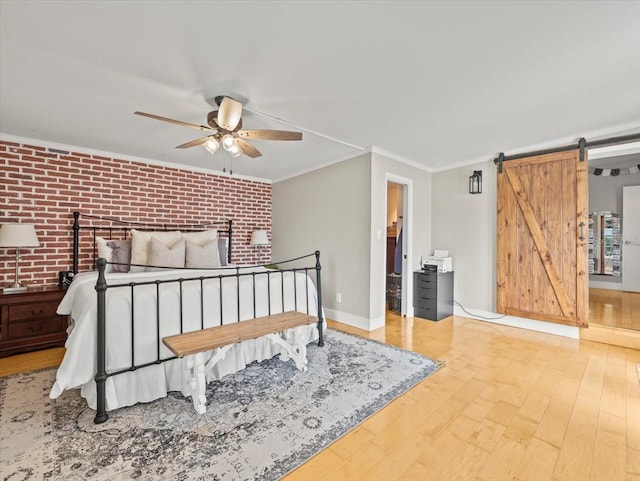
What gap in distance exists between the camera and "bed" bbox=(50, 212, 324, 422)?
190 cm

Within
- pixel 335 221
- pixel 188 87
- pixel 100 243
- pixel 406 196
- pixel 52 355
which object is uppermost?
pixel 188 87

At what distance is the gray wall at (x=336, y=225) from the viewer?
3822 mm

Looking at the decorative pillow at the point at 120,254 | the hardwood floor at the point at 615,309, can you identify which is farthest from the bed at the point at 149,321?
the hardwood floor at the point at 615,309

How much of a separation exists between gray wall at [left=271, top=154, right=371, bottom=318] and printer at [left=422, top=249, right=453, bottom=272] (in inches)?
49.3

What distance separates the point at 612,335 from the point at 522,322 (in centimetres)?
84

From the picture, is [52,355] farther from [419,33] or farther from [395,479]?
[419,33]

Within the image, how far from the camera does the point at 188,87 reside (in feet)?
7.35

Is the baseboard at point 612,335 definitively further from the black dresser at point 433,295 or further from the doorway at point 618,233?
the black dresser at point 433,295

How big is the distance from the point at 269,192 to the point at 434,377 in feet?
13.6

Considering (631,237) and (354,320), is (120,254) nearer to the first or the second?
(354,320)

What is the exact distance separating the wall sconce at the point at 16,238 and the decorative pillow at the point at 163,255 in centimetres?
109

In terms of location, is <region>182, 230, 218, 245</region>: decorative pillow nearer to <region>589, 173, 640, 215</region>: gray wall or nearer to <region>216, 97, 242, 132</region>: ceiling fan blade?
<region>216, 97, 242, 132</region>: ceiling fan blade

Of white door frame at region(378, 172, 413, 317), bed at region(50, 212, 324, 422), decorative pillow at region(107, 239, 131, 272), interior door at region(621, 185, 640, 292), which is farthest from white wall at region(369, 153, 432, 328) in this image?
interior door at region(621, 185, 640, 292)

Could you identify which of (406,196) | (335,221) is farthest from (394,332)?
(406,196)
